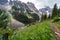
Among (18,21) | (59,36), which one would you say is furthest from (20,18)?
(59,36)

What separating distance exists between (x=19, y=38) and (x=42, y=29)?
52.7 inches

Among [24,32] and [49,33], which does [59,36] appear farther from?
[24,32]

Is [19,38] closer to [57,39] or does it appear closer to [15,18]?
[57,39]

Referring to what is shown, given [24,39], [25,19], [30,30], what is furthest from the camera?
[25,19]

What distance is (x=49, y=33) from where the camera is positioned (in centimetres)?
760

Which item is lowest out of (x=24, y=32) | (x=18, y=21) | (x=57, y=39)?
(x=18, y=21)

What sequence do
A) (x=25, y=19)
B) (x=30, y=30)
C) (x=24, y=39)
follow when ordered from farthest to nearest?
(x=25, y=19), (x=30, y=30), (x=24, y=39)

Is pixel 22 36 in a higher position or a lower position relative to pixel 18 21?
higher

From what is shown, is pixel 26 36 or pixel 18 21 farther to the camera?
pixel 18 21

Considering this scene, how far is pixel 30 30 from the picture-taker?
7.47m

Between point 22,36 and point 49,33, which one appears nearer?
point 22,36

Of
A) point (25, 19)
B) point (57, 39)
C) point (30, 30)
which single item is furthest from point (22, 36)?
point (25, 19)

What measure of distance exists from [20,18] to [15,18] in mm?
1642

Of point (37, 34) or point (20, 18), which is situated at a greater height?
point (37, 34)
